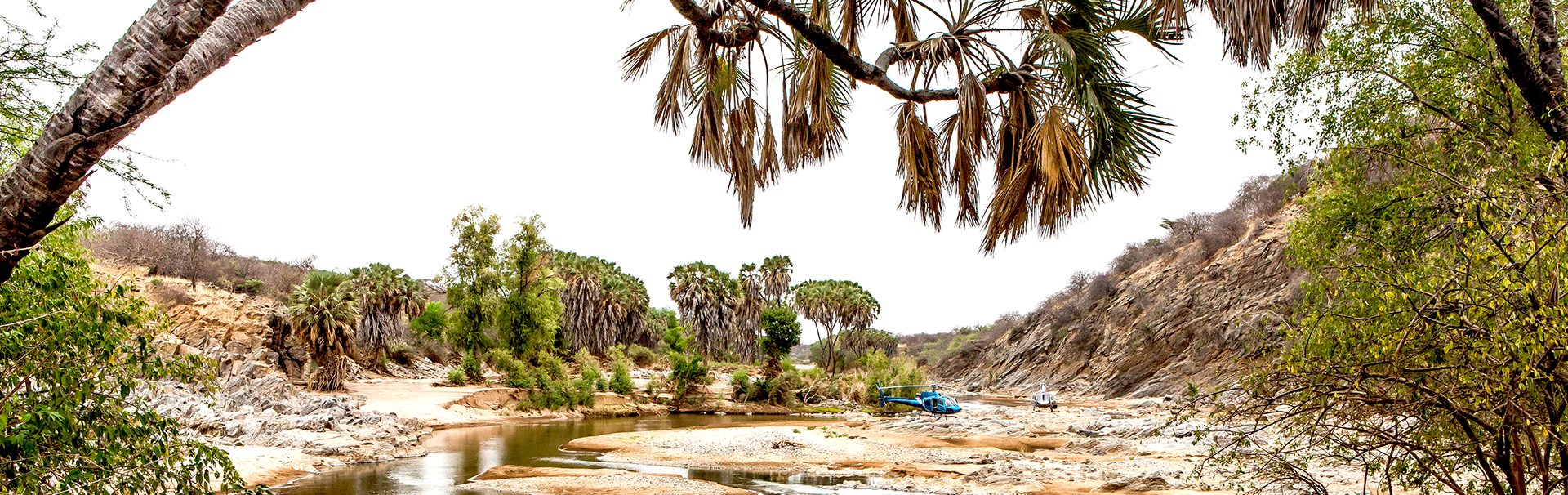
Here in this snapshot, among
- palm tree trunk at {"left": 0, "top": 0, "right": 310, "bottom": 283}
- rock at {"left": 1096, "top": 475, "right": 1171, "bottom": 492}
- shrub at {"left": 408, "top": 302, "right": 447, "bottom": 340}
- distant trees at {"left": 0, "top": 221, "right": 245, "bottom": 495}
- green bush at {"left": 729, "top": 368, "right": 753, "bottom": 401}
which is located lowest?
rock at {"left": 1096, "top": 475, "right": 1171, "bottom": 492}

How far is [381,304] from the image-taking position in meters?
39.4

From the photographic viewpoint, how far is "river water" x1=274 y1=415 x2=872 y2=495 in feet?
50.3

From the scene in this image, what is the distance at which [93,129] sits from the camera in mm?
2846

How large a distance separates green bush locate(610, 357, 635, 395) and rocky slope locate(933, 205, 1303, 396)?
23098mm

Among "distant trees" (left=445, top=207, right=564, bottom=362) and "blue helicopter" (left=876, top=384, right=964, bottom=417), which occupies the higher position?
"distant trees" (left=445, top=207, right=564, bottom=362)

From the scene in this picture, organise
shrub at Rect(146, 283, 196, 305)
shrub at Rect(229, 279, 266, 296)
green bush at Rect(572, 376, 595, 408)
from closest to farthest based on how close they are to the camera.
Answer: shrub at Rect(146, 283, 196, 305), green bush at Rect(572, 376, 595, 408), shrub at Rect(229, 279, 266, 296)

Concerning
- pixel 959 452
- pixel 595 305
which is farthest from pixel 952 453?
pixel 595 305

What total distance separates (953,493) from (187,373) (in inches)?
483

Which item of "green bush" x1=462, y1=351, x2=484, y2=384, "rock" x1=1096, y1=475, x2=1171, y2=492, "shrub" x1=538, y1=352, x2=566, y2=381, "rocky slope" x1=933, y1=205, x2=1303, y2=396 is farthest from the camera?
"rocky slope" x1=933, y1=205, x2=1303, y2=396

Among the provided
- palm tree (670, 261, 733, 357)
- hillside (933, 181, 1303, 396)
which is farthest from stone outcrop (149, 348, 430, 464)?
palm tree (670, 261, 733, 357)

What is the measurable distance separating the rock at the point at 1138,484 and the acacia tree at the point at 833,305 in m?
46.0

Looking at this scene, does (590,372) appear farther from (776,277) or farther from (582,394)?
(776,277)

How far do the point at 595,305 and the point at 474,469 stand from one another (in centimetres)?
3496

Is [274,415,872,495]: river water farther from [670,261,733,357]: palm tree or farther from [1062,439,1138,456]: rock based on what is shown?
[670,261,733,357]: palm tree
